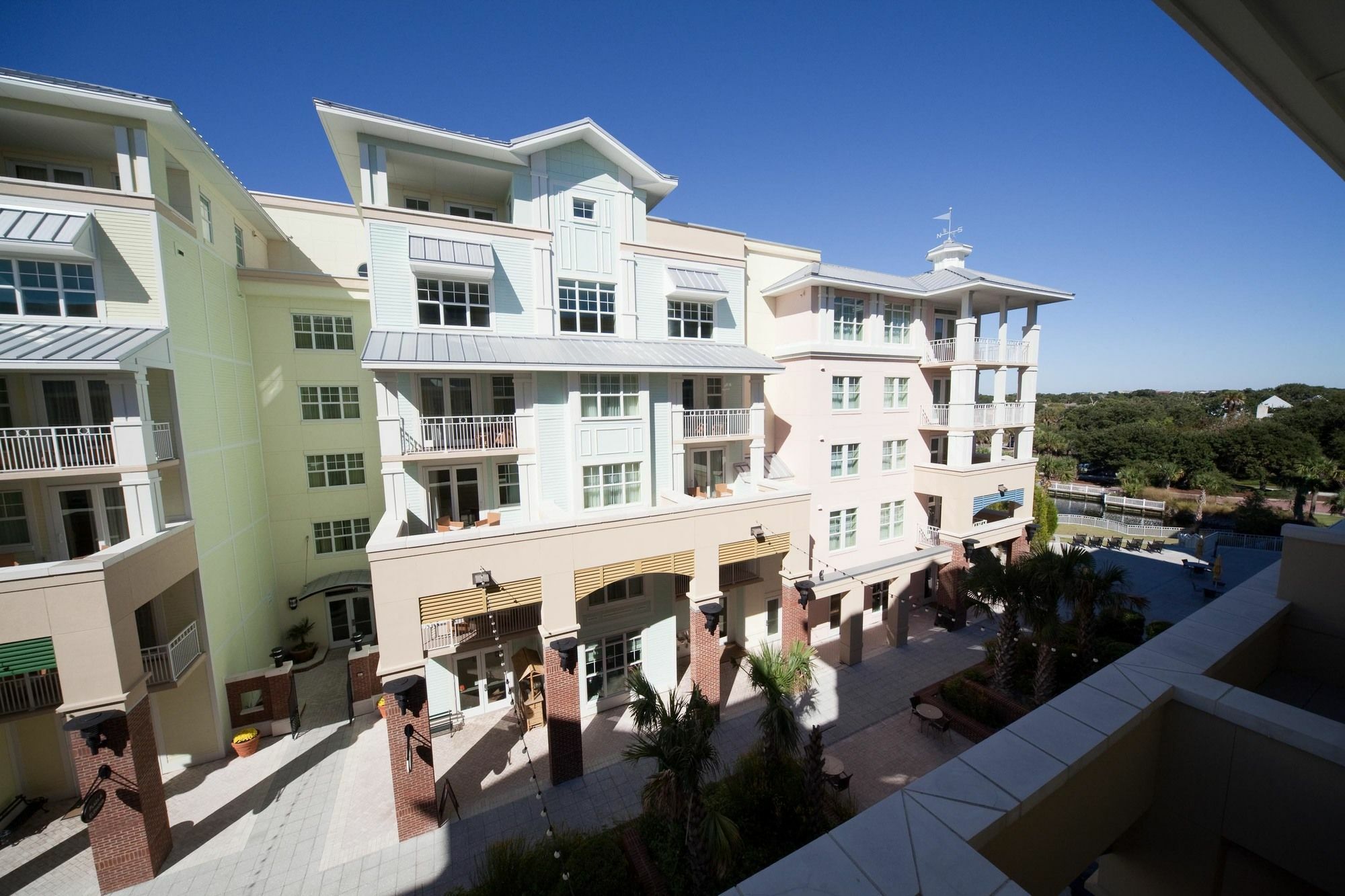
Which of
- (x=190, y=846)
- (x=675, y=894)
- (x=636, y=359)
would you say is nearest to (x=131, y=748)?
(x=190, y=846)

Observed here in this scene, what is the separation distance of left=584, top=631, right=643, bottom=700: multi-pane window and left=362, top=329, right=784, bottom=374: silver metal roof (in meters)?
8.65

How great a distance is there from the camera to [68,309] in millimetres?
11461

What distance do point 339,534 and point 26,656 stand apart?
9.40 meters

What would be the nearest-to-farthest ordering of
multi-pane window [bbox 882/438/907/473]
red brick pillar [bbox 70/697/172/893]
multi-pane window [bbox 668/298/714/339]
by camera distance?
red brick pillar [bbox 70/697/172/893], multi-pane window [bbox 668/298/714/339], multi-pane window [bbox 882/438/907/473]

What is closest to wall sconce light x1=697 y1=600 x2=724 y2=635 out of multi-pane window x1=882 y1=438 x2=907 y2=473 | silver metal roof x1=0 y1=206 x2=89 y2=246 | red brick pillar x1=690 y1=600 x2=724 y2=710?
red brick pillar x1=690 y1=600 x2=724 y2=710

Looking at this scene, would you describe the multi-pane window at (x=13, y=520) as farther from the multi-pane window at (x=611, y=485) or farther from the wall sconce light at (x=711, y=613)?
the wall sconce light at (x=711, y=613)

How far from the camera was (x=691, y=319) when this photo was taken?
57.0 ft

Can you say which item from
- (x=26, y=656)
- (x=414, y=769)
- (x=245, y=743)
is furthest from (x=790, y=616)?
(x=26, y=656)

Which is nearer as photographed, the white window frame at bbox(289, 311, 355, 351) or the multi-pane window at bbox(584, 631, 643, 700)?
the multi-pane window at bbox(584, 631, 643, 700)

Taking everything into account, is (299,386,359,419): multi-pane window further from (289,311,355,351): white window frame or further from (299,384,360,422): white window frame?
(289,311,355,351): white window frame

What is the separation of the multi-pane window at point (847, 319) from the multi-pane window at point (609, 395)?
8.53 m

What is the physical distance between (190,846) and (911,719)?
1801 cm

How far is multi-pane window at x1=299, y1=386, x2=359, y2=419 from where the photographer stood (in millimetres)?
18062

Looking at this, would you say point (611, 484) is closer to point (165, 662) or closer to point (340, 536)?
point (340, 536)
